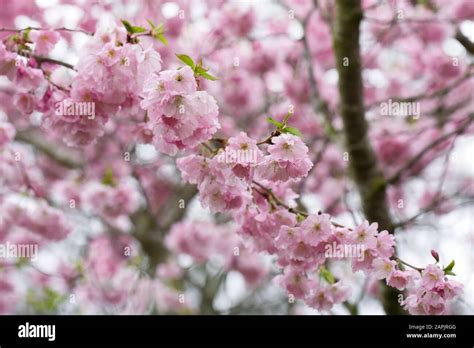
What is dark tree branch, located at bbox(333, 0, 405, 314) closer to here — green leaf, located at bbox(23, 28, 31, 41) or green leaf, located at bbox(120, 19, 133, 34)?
green leaf, located at bbox(120, 19, 133, 34)

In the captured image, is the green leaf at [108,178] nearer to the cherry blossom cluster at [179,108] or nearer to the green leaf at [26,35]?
the green leaf at [26,35]

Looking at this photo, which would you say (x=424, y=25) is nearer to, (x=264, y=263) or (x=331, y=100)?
(x=331, y=100)

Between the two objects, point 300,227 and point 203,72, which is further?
point 300,227

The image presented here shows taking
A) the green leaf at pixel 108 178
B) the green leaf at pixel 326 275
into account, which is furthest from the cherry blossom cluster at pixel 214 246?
the green leaf at pixel 326 275

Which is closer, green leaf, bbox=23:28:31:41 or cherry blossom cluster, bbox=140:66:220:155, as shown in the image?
cherry blossom cluster, bbox=140:66:220:155

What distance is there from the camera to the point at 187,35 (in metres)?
4.39

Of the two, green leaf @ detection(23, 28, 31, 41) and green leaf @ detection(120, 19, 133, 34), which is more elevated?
green leaf @ detection(23, 28, 31, 41)

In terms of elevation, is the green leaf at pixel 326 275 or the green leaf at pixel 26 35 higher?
the green leaf at pixel 26 35

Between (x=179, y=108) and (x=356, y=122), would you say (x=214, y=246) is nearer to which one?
(x=356, y=122)

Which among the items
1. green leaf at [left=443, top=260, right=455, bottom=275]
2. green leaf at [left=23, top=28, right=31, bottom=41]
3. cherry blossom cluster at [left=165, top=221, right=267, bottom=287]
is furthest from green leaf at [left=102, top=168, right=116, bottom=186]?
green leaf at [left=443, top=260, right=455, bottom=275]

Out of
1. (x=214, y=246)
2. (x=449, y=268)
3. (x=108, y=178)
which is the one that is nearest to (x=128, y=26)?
(x=449, y=268)

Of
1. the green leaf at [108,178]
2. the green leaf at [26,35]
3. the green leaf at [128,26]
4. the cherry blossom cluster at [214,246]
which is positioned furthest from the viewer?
the cherry blossom cluster at [214,246]
